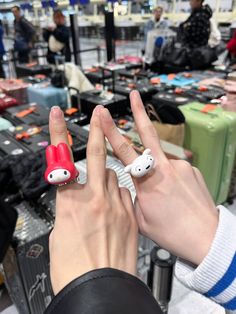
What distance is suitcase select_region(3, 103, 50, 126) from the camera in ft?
6.47

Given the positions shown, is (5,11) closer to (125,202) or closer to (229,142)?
(229,142)

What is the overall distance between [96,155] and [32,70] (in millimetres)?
4085

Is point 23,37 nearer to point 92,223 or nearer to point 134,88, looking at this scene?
point 134,88

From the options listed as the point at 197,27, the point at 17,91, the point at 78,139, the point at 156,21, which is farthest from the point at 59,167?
the point at 156,21

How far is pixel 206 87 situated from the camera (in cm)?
262

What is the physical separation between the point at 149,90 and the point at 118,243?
7.85ft

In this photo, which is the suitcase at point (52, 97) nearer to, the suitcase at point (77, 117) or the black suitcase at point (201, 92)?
the suitcase at point (77, 117)

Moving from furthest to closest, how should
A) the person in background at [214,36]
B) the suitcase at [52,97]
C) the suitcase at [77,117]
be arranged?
the person in background at [214,36], the suitcase at [52,97], the suitcase at [77,117]

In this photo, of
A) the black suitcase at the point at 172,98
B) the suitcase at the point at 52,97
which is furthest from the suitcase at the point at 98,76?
the black suitcase at the point at 172,98

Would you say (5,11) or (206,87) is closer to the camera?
(206,87)

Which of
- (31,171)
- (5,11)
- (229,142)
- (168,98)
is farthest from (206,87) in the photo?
(5,11)

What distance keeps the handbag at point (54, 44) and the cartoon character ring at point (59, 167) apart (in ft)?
16.1

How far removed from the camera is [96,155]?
478 millimetres

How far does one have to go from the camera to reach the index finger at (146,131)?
1.70 ft
